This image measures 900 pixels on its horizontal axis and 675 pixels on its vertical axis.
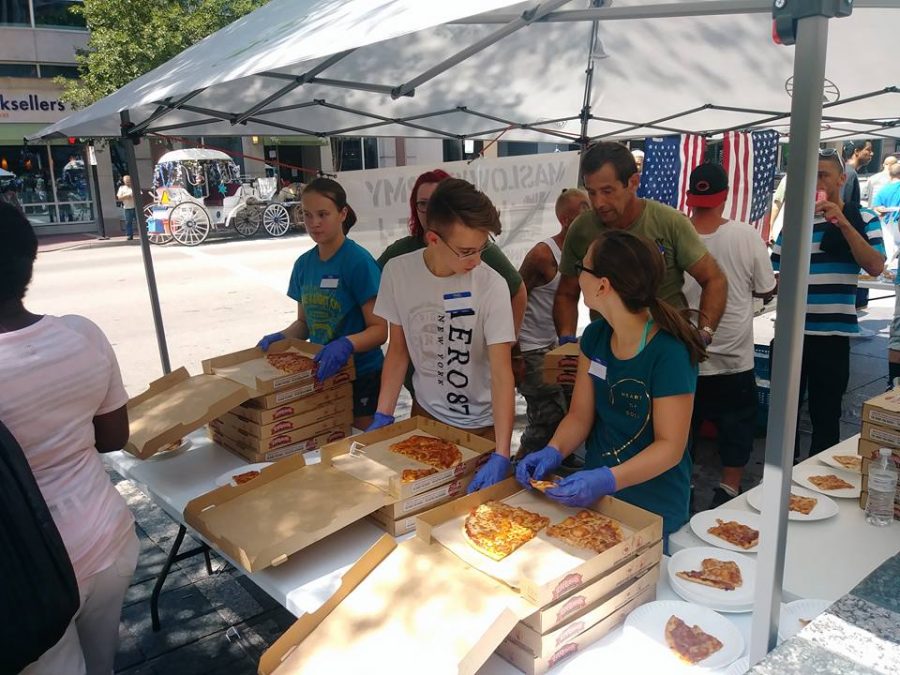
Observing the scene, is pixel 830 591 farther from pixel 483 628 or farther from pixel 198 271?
pixel 198 271

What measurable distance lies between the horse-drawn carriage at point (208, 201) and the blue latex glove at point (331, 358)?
14441 millimetres

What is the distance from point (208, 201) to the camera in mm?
18469

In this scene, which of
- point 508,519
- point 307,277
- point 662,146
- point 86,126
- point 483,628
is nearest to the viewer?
point 483,628

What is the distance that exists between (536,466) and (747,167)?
5357 mm

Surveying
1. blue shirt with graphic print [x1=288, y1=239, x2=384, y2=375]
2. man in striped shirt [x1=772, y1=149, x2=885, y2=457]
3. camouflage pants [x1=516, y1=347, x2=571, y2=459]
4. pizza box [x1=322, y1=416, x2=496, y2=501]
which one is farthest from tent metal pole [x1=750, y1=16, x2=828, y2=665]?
man in striped shirt [x1=772, y1=149, x2=885, y2=457]

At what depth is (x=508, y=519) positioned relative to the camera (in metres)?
1.86

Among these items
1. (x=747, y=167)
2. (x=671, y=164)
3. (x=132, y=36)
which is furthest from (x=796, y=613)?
(x=132, y=36)

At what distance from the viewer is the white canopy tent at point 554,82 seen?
1.39m

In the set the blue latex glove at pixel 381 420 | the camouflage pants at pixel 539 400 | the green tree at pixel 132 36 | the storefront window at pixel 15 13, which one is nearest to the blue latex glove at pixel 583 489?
the blue latex glove at pixel 381 420

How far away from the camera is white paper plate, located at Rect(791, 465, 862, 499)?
239 centimetres

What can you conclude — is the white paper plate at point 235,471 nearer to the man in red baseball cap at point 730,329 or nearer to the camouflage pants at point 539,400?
the camouflage pants at point 539,400

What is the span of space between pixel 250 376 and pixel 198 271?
11055mm

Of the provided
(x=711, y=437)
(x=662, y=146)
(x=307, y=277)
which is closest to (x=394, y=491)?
(x=307, y=277)

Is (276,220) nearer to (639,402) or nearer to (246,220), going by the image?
(246,220)
